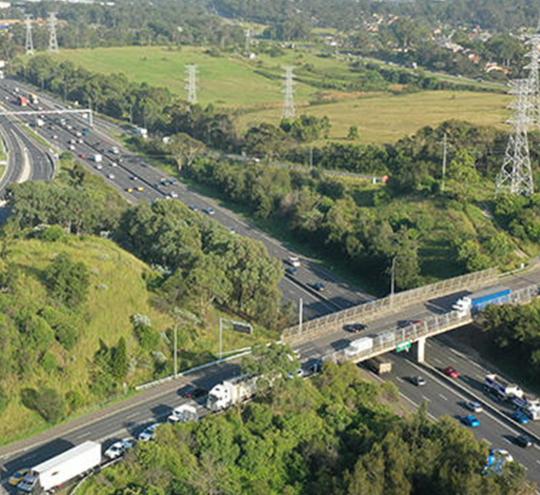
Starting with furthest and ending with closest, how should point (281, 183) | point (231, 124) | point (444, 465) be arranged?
point (231, 124) < point (281, 183) < point (444, 465)

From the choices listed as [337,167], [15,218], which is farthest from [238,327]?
[337,167]

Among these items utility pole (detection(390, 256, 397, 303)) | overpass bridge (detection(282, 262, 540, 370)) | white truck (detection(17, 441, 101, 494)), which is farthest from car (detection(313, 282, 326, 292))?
white truck (detection(17, 441, 101, 494))

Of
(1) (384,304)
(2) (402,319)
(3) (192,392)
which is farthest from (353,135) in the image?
(3) (192,392)

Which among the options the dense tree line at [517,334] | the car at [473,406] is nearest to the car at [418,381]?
the car at [473,406]

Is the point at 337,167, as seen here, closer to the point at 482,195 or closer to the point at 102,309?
the point at 482,195

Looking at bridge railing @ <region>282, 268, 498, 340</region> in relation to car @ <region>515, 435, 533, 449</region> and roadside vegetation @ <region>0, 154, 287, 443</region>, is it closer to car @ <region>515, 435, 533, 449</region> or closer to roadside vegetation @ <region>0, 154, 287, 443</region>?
roadside vegetation @ <region>0, 154, 287, 443</region>

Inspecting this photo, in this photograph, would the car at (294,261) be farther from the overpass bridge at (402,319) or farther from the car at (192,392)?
the car at (192,392)
